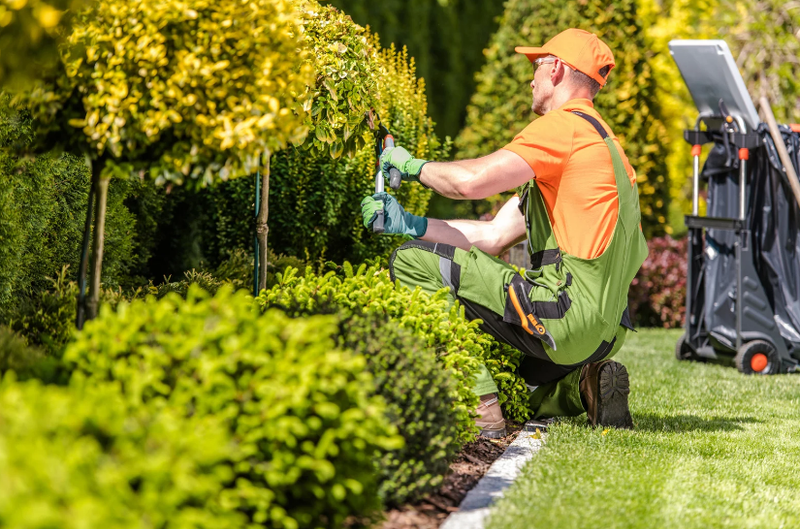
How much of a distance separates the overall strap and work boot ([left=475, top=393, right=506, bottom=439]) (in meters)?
0.98

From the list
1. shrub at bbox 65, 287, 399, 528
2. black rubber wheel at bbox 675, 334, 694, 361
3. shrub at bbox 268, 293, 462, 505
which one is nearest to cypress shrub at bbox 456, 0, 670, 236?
black rubber wheel at bbox 675, 334, 694, 361

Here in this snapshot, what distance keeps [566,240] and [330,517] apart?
1.86 m

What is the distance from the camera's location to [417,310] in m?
3.18

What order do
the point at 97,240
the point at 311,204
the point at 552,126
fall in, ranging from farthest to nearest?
the point at 311,204 → the point at 552,126 → the point at 97,240

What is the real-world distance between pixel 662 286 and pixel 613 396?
20.2 feet

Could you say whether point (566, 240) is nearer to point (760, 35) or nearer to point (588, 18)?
point (588, 18)

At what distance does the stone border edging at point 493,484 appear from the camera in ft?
7.94

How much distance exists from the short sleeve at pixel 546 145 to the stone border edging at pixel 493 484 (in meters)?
1.15

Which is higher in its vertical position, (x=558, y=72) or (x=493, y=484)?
(x=558, y=72)

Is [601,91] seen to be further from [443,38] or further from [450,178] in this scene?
[450,178]

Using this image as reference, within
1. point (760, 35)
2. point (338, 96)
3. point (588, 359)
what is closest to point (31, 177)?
point (338, 96)

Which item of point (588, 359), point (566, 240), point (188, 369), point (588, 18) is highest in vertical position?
point (588, 18)

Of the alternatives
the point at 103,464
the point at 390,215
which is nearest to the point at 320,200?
the point at 390,215

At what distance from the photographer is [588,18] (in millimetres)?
9117
